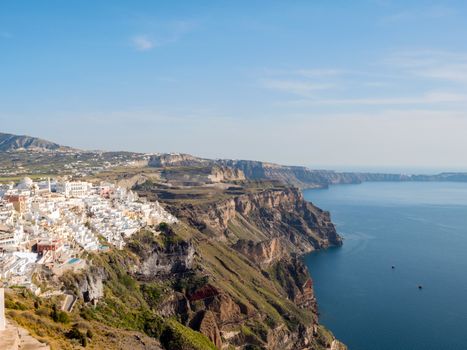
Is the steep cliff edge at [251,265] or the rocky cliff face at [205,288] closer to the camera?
the rocky cliff face at [205,288]

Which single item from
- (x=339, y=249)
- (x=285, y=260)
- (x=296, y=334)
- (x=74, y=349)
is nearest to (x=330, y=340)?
(x=296, y=334)

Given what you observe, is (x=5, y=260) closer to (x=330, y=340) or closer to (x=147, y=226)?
(x=147, y=226)

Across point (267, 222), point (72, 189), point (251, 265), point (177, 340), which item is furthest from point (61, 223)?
point (267, 222)

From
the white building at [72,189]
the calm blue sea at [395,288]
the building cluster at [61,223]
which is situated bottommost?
the calm blue sea at [395,288]

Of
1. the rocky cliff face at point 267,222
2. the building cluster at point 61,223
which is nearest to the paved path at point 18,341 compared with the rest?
the building cluster at point 61,223

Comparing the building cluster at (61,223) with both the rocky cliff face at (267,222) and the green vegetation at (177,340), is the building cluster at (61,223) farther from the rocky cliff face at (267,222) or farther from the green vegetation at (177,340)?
the rocky cliff face at (267,222)

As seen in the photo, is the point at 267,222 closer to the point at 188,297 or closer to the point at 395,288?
the point at 395,288
